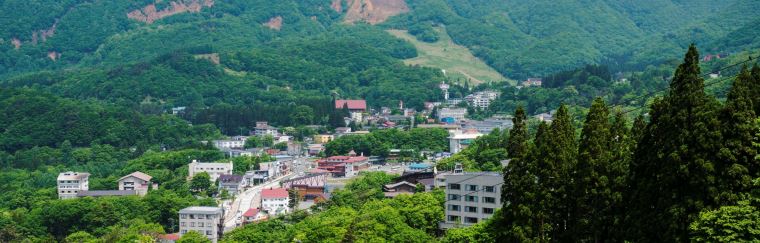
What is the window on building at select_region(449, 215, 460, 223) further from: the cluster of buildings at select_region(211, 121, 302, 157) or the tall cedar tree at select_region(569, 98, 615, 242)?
the cluster of buildings at select_region(211, 121, 302, 157)

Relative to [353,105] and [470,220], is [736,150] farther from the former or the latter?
[353,105]

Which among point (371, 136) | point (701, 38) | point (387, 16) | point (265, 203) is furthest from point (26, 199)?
point (387, 16)

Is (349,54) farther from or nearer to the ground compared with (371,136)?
farther from the ground

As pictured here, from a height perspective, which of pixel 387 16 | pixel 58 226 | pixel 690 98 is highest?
pixel 387 16

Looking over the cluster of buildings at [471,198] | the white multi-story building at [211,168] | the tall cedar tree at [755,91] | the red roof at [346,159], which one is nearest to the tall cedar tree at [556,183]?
the tall cedar tree at [755,91]

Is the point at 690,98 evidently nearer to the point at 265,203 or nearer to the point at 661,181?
the point at 661,181

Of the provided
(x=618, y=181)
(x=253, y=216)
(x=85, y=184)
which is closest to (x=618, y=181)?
(x=618, y=181)
